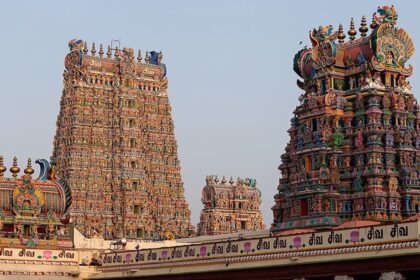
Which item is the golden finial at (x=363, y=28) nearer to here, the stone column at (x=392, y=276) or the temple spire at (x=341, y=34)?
the temple spire at (x=341, y=34)

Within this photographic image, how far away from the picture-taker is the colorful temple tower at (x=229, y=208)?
409ft

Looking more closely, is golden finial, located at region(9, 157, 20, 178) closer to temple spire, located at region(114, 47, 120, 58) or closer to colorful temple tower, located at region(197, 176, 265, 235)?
temple spire, located at region(114, 47, 120, 58)

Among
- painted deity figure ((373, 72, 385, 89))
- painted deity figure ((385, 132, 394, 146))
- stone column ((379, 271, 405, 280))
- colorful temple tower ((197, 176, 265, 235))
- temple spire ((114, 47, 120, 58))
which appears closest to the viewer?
stone column ((379, 271, 405, 280))

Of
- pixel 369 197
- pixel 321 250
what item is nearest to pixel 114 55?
pixel 369 197

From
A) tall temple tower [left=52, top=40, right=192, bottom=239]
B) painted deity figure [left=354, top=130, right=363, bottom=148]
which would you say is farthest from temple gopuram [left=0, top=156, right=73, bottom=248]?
tall temple tower [left=52, top=40, right=192, bottom=239]

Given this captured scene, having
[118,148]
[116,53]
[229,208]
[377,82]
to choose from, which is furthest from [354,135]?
[229,208]

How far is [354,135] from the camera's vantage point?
70938 mm

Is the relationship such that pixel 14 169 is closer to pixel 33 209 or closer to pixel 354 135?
pixel 33 209

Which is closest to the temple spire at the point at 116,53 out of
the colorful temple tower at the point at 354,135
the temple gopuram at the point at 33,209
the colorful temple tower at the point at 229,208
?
the colorful temple tower at the point at 229,208

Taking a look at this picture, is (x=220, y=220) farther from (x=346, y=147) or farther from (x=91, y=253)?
Answer: (x=91, y=253)

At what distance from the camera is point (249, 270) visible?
48.4 m

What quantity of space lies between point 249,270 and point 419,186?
2508 cm

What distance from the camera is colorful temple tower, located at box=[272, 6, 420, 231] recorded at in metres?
68.8

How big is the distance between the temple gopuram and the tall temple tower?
36.2 meters
